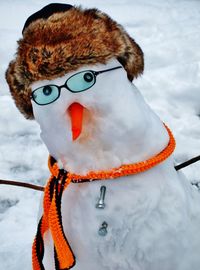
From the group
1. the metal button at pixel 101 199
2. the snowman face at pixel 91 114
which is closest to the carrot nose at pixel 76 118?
the snowman face at pixel 91 114

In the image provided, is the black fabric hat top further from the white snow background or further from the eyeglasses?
the white snow background

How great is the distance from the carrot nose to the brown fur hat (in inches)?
2.9

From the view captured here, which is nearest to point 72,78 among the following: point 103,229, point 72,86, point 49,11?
point 72,86

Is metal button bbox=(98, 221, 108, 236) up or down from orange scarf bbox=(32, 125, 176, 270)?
down

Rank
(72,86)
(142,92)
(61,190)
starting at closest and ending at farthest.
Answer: (72,86) → (61,190) → (142,92)

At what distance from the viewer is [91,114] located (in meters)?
1.03

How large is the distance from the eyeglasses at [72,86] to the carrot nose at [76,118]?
0.04m

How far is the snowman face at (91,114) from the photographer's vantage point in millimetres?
1010

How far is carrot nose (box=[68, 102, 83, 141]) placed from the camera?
3.33 ft

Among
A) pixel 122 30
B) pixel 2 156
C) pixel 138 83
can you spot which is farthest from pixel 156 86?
pixel 122 30

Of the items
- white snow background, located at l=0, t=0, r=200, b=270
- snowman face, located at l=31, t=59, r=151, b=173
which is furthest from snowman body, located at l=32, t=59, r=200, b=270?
white snow background, located at l=0, t=0, r=200, b=270

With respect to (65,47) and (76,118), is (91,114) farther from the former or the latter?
(65,47)

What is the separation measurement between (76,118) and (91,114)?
0.03m

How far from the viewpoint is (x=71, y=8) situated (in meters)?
1.09
